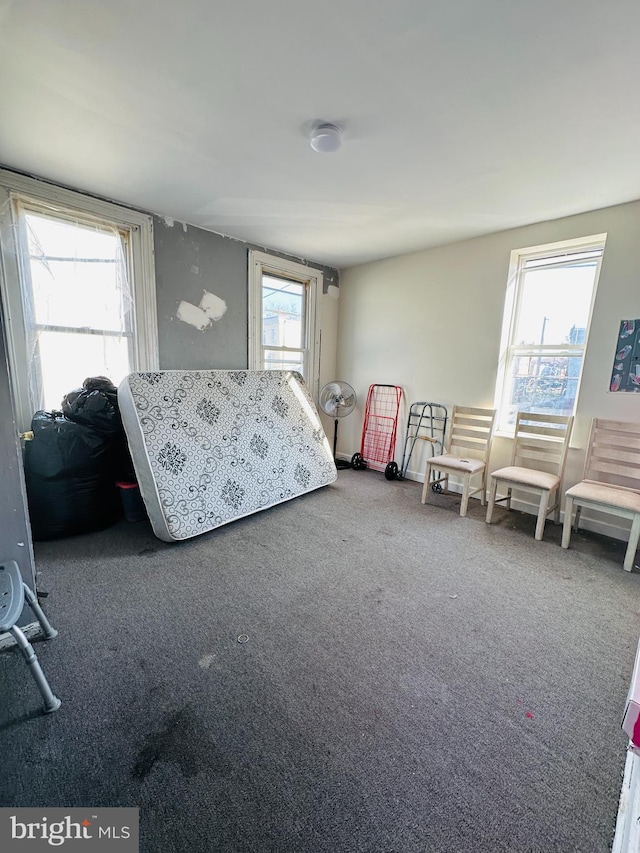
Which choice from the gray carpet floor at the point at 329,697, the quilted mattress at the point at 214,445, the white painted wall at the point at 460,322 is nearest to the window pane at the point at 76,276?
the quilted mattress at the point at 214,445

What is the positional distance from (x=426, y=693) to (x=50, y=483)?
2.53 m

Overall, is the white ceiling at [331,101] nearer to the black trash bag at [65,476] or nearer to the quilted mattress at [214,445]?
the quilted mattress at [214,445]

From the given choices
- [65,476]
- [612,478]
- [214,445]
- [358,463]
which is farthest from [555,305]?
[65,476]

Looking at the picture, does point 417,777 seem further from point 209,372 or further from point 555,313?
point 555,313

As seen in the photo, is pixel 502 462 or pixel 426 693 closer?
pixel 426 693

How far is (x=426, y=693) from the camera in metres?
1.37

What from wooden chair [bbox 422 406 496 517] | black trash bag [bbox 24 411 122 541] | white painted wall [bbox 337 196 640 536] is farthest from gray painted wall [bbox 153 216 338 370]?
wooden chair [bbox 422 406 496 517]

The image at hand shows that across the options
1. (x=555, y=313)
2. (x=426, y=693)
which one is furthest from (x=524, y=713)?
(x=555, y=313)

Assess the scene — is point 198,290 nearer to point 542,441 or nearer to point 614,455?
point 542,441

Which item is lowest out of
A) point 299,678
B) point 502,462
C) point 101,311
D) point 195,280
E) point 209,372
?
point 299,678

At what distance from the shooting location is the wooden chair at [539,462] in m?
2.65

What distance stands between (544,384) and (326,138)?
2638 mm

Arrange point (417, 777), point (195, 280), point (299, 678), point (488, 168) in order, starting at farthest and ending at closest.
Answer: point (195, 280) < point (488, 168) < point (299, 678) < point (417, 777)

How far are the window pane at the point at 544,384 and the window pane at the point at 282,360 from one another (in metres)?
2.35
